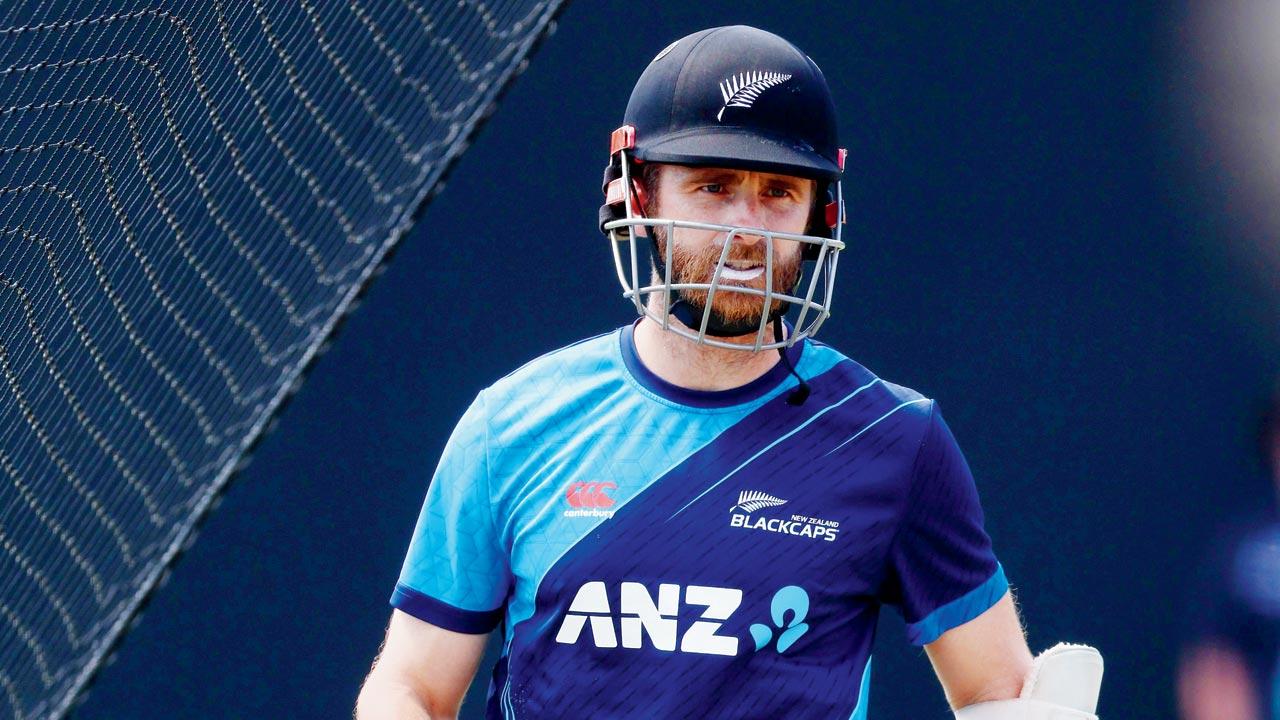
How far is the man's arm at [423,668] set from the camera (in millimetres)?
2219

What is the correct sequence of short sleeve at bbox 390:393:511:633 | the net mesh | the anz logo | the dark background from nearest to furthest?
the anz logo, short sleeve at bbox 390:393:511:633, the net mesh, the dark background

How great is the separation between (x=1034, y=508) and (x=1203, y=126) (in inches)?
43.0

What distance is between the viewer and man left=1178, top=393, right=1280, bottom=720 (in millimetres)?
4297

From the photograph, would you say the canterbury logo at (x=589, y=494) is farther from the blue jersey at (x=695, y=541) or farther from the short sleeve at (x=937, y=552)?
the short sleeve at (x=937, y=552)

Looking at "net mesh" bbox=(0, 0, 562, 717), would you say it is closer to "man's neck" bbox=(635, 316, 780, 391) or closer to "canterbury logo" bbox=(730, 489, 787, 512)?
"man's neck" bbox=(635, 316, 780, 391)

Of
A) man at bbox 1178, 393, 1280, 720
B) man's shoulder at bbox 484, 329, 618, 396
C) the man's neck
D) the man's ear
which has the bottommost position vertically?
man at bbox 1178, 393, 1280, 720

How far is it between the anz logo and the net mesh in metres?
0.49

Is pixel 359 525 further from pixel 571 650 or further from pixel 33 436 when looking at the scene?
pixel 571 650

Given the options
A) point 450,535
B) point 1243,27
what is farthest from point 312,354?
point 1243,27

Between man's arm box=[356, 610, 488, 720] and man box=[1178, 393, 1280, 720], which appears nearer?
man's arm box=[356, 610, 488, 720]

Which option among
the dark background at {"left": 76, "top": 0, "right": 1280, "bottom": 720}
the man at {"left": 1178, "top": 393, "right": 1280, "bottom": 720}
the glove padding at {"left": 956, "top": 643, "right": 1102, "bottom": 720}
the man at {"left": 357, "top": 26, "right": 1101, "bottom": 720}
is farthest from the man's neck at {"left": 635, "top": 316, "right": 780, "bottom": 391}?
the man at {"left": 1178, "top": 393, "right": 1280, "bottom": 720}

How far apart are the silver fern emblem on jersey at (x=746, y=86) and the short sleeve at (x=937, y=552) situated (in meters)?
0.51

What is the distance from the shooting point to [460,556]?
2.21 m

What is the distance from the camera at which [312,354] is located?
1859 mm
